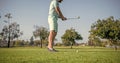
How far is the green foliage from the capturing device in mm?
67125

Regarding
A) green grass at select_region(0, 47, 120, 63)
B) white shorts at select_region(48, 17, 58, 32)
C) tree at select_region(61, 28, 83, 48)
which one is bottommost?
green grass at select_region(0, 47, 120, 63)

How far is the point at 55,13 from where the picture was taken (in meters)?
9.34

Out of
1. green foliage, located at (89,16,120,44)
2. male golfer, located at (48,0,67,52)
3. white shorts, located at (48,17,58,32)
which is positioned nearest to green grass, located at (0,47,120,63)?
male golfer, located at (48,0,67,52)

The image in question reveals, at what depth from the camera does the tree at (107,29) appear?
67.1 meters

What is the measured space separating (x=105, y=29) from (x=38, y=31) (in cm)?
5700

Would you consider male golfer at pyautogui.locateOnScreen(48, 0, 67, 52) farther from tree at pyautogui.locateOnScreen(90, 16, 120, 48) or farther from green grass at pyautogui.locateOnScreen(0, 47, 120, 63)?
tree at pyautogui.locateOnScreen(90, 16, 120, 48)

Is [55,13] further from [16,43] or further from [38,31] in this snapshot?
[16,43]

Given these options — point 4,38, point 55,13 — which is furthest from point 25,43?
point 55,13

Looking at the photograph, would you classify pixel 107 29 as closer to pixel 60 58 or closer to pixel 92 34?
pixel 92 34

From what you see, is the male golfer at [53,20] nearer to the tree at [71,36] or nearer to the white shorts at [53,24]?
the white shorts at [53,24]

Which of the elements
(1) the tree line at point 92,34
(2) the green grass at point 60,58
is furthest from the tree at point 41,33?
(2) the green grass at point 60,58

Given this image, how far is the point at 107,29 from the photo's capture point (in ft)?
221

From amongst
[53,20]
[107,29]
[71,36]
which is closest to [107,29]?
[107,29]

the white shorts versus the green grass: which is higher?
the white shorts
